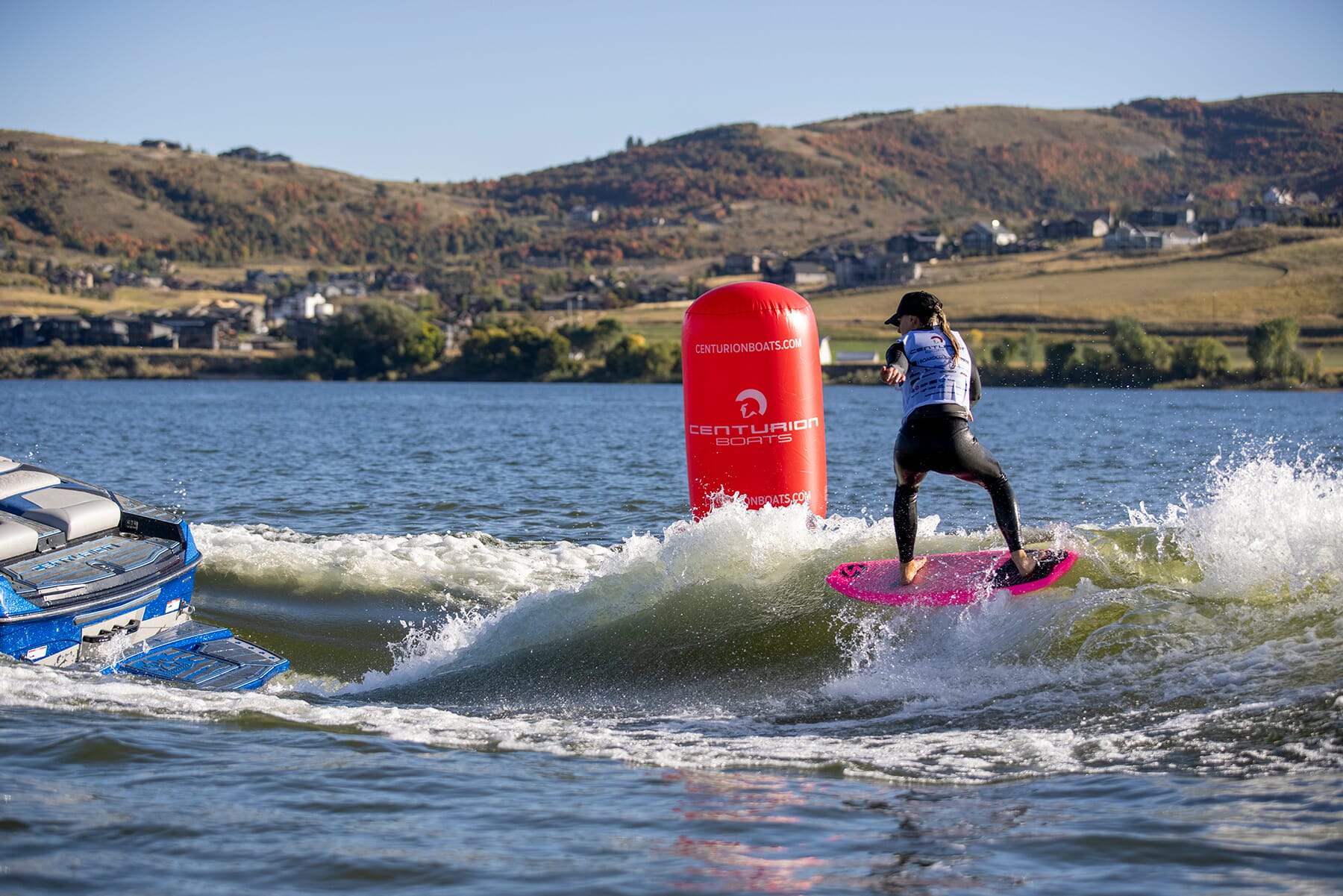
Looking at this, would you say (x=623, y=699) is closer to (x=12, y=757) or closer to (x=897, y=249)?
(x=12, y=757)

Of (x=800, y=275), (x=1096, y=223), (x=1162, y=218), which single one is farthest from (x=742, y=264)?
(x=1162, y=218)

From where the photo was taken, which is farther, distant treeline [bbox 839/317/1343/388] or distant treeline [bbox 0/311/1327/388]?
distant treeline [bbox 0/311/1327/388]

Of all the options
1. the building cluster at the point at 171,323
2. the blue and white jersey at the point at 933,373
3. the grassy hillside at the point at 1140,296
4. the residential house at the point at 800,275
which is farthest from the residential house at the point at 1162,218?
the blue and white jersey at the point at 933,373

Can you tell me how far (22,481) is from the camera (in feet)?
38.5

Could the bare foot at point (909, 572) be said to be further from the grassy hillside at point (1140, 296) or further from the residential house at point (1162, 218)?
the residential house at point (1162, 218)

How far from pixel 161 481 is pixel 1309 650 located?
2258 centimetres

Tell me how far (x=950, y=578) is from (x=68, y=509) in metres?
7.76

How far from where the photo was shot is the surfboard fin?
9.22 metres

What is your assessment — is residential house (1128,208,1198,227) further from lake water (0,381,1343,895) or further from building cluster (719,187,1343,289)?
lake water (0,381,1343,895)

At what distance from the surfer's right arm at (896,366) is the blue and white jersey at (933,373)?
3 cm

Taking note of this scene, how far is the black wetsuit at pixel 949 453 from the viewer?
8.99 meters

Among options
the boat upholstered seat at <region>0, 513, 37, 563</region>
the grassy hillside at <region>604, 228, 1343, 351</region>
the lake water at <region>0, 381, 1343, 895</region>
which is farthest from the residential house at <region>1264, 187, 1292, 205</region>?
the boat upholstered seat at <region>0, 513, 37, 563</region>

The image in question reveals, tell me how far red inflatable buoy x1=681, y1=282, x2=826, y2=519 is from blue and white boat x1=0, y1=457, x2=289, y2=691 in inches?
180

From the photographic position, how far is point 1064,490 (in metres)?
22.1
